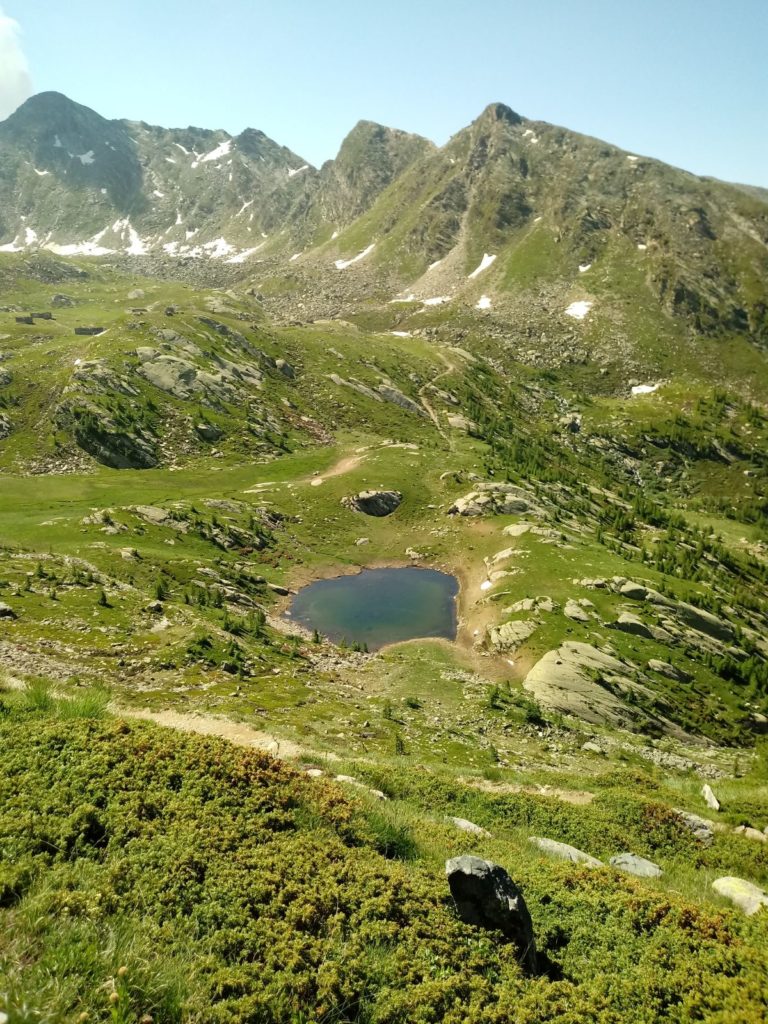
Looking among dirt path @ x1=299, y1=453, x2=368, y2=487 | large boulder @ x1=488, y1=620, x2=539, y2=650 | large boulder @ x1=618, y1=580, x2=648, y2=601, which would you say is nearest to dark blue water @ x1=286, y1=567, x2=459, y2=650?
large boulder @ x1=488, y1=620, x2=539, y2=650

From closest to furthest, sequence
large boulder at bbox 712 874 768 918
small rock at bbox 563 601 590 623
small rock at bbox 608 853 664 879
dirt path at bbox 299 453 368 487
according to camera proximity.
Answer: large boulder at bbox 712 874 768 918 → small rock at bbox 608 853 664 879 → small rock at bbox 563 601 590 623 → dirt path at bbox 299 453 368 487

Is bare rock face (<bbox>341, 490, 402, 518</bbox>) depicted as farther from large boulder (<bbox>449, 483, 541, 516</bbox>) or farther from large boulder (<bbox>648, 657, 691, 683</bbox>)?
large boulder (<bbox>648, 657, 691, 683</bbox>)

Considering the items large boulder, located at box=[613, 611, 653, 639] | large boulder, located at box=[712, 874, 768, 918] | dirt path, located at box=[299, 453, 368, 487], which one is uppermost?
large boulder, located at box=[712, 874, 768, 918]

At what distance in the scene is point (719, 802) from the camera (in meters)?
24.3

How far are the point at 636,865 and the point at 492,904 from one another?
9.99 m

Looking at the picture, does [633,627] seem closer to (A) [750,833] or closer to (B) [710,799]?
(B) [710,799]

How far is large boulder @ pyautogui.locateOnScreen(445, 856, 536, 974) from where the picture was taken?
388 inches

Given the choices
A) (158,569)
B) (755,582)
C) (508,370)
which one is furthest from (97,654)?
(508,370)

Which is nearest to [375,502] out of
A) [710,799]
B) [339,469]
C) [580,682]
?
[339,469]

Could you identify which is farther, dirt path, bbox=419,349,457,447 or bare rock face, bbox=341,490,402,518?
dirt path, bbox=419,349,457,447

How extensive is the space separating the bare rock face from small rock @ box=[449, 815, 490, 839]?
208 feet

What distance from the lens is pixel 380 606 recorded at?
196 ft

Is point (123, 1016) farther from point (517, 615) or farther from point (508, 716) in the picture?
point (517, 615)

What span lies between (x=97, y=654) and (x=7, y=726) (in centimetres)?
2354
